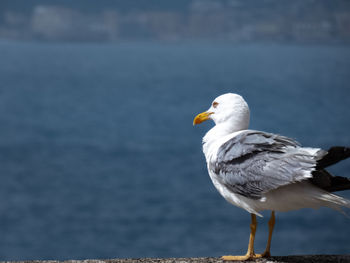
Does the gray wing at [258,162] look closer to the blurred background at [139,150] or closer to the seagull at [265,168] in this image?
the seagull at [265,168]

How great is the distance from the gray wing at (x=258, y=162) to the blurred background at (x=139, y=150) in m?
25.3

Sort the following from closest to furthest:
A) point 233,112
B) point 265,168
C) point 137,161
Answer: point 265,168
point 233,112
point 137,161

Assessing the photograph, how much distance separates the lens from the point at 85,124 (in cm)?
7262

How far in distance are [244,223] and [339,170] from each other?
9.04 metres

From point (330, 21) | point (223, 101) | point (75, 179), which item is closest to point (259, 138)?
point (223, 101)

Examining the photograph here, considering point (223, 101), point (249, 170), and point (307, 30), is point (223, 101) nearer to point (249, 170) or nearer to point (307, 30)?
point (249, 170)

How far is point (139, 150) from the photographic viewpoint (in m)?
63.0

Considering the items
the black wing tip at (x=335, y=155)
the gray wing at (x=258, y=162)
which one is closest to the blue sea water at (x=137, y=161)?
the gray wing at (x=258, y=162)

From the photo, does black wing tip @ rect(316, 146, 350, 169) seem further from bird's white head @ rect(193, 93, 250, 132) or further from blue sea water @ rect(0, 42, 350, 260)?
blue sea water @ rect(0, 42, 350, 260)

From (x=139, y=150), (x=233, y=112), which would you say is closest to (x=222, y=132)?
(x=233, y=112)

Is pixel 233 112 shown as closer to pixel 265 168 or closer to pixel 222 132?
pixel 222 132

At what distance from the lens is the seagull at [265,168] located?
16.0 feet

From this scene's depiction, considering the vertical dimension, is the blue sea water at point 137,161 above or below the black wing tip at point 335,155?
below

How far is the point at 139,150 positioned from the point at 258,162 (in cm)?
5798
